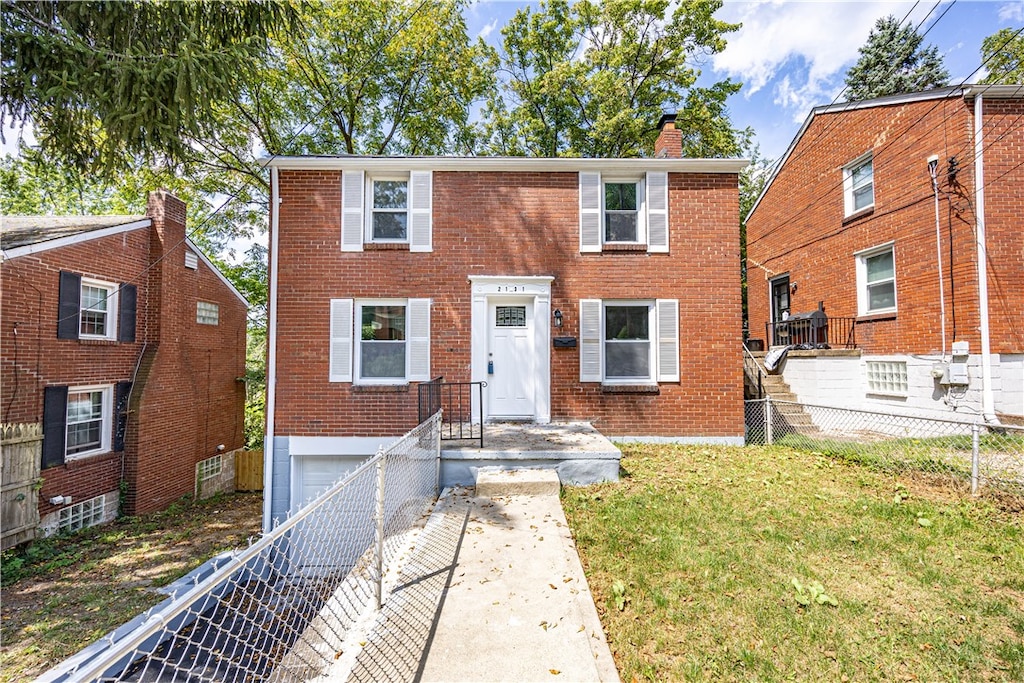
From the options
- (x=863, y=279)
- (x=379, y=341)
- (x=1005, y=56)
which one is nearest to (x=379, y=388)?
(x=379, y=341)

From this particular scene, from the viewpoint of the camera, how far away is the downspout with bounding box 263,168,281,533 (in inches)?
316

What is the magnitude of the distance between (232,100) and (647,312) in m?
7.47

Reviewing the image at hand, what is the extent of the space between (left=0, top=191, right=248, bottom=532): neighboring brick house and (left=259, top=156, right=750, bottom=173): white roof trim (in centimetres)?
537

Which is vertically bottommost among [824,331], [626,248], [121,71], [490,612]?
[490,612]

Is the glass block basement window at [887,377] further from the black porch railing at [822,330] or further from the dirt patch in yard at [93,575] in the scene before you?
the dirt patch in yard at [93,575]

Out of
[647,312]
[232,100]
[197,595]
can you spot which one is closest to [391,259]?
[232,100]

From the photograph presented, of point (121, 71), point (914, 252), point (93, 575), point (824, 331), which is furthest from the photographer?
point (824, 331)

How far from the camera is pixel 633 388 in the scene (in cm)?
829

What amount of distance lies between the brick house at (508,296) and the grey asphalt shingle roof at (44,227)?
507 centimetres

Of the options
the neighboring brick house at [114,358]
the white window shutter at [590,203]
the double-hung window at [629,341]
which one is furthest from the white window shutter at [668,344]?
the neighboring brick house at [114,358]

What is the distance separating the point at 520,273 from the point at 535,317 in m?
0.88

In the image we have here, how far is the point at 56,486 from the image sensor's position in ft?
29.2

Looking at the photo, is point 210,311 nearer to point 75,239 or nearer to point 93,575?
point 75,239

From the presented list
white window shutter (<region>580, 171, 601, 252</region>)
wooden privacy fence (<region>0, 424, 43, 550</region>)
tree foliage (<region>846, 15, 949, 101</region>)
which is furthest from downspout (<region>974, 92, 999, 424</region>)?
wooden privacy fence (<region>0, 424, 43, 550</region>)
